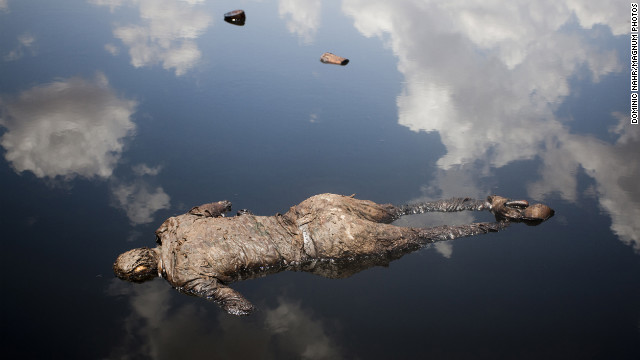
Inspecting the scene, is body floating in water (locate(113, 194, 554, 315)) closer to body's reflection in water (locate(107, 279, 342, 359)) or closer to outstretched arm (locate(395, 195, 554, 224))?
body's reflection in water (locate(107, 279, 342, 359))

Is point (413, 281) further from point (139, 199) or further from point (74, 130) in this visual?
point (74, 130)

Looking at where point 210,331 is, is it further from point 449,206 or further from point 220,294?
point 449,206

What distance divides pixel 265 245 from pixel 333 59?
727 centimetres

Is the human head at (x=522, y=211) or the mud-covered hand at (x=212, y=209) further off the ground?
the human head at (x=522, y=211)

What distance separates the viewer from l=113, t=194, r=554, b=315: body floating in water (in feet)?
21.1

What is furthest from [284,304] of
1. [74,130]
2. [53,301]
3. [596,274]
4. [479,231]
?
[74,130]

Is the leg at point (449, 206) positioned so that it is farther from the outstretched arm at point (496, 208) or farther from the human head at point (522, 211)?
the human head at point (522, 211)

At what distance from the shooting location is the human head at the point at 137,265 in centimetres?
650

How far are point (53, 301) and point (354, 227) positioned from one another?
3.88 metres

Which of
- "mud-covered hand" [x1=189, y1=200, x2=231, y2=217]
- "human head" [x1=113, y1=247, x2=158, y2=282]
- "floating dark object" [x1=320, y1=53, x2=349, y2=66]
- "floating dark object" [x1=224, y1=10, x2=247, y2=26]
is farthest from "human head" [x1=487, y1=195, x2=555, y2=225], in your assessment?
"floating dark object" [x1=224, y1=10, x2=247, y2=26]

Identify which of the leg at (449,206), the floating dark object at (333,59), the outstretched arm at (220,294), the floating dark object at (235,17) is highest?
the floating dark object at (235,17)

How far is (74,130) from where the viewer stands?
959cm

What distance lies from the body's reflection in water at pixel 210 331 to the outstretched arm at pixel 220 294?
85 millimetres

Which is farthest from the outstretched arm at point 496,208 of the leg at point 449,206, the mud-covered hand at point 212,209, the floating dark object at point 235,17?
the floating dark object at point 235,17
